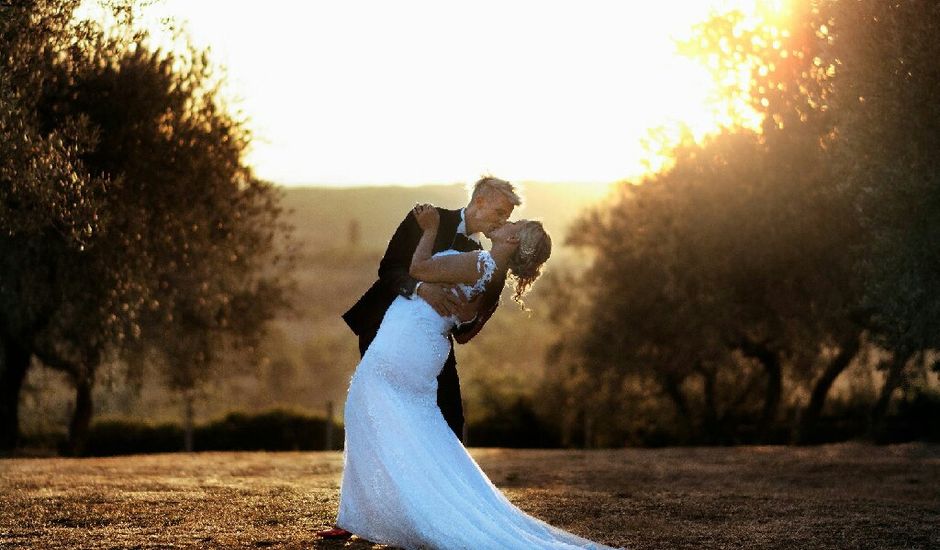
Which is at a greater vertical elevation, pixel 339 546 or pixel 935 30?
pixel 935 30

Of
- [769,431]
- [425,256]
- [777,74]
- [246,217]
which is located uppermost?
[777,74]

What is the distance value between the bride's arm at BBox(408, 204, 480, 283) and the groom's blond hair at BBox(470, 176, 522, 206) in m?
0.39

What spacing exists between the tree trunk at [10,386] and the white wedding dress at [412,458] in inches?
643

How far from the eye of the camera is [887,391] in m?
27.0

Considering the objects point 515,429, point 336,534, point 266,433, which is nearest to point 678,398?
point 515,429

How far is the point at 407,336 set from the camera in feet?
30.5

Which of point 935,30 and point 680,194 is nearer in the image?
point 935,30

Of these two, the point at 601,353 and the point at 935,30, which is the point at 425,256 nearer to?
the point at 935,30

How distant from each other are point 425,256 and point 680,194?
17224 mm

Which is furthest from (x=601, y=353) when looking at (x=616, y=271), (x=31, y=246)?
(x=31, y=246)

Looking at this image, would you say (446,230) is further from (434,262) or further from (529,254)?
(529,254)

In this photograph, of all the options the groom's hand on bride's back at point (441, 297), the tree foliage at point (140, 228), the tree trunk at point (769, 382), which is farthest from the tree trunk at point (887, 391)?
the groom's hand on bride's back at point (441, 297)

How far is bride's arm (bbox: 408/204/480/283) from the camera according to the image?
9.09 metres

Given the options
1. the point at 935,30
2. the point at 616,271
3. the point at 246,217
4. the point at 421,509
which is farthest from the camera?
the point at 616,271
